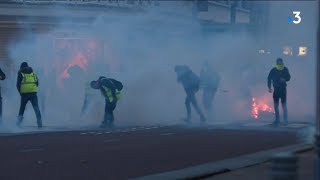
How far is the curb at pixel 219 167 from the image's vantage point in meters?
11.6

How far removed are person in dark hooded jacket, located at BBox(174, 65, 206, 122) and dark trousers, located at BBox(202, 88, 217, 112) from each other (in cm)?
103

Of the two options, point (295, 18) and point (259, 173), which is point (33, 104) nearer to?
point (259, 173)

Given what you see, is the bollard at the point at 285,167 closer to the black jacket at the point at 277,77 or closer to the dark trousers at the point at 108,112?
the dark trousers at the point at 108,112

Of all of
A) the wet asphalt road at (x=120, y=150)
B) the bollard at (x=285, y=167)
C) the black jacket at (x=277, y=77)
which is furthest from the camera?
the black jacket at (x=277, y=77)

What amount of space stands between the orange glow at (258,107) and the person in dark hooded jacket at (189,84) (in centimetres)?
294

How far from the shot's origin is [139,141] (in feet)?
55.2

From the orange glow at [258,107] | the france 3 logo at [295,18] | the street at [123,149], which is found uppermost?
the france 3 logo at [295,18]

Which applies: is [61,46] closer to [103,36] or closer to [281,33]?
[103,36]

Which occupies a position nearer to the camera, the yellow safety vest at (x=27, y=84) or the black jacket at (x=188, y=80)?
the yellow safety vest at (x=27, y=84)

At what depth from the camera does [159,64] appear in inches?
1014

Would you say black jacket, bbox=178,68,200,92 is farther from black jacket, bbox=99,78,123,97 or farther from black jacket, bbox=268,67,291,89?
black jacket, bbox=99,78,123,97

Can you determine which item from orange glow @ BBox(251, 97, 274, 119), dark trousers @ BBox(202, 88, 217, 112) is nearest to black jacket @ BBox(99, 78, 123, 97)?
dark trousers @ BBox(202, 88, 217, 112)

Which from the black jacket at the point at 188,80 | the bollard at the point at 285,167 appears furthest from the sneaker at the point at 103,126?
the bollard at the point at 285,167

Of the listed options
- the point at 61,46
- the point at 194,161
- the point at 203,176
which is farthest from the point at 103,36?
the point at 203,176
